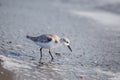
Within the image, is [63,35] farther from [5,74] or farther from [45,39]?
[5,74]

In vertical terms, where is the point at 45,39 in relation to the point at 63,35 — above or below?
above

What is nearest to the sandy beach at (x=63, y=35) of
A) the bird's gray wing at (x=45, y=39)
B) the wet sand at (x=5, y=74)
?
the wet sand at (x=5, y=74)

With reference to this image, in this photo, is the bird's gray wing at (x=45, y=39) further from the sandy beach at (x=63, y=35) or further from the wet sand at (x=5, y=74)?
the wet sand at (x=5, y=74)

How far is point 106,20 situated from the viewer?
54.1 ft

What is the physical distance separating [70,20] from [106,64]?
578 cm

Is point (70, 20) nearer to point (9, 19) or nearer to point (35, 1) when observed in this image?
point (9, 19)

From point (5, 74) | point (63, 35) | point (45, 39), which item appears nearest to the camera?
point (5, 74)

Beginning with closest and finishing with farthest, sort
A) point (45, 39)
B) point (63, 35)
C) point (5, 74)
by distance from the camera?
point (5, 74), point (45, 39), point (63, 35)

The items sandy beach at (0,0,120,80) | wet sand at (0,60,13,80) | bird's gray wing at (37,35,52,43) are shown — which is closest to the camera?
wet sand at (0,60,13,80)

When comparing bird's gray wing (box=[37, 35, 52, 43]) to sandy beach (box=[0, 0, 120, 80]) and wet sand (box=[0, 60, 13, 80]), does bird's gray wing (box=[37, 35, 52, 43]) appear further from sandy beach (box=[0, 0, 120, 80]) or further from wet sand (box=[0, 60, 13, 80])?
wet sand (box=[0, 60, 13, 80])

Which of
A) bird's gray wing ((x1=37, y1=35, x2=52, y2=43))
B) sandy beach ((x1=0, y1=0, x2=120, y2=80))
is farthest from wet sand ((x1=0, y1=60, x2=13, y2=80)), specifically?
bird's gray wing ((x1=37, y1=35, x2=52, y2=43))

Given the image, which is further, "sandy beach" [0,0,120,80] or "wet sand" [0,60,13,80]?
"sandy beach" [0,0,120,80]

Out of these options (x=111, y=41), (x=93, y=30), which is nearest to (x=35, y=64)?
(x=111, y=41)

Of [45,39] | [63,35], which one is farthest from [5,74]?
[63,35]
